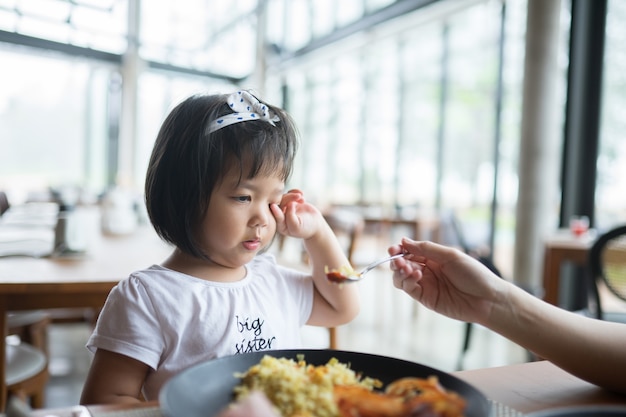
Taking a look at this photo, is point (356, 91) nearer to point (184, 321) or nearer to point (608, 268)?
point (608, 268)

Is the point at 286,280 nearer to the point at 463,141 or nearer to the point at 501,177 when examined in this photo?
the point at 501,177

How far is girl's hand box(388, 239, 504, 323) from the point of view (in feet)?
2.58

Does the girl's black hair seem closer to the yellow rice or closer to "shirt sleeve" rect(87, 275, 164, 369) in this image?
"shirt sleeve" rect(87, 275, 164, 369)

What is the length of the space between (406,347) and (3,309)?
2.67 metres

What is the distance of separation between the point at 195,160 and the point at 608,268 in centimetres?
208

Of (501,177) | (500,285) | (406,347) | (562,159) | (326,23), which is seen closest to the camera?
(500,285)

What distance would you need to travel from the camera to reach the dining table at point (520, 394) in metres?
0.58

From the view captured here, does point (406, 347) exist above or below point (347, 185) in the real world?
below

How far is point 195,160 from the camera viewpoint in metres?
0.90

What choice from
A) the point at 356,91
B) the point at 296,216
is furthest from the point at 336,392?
the point at 356,91

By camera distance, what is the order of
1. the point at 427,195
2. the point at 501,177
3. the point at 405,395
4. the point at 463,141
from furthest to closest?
the point at 427,195, the point at 463,141, the point at 501,177, the point at 405,395

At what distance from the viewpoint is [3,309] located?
138 cm

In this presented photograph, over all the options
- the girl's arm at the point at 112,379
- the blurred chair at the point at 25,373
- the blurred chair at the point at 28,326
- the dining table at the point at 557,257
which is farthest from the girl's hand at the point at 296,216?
the dining table at the point at 557,257

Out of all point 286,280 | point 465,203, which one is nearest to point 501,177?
point 465,203
